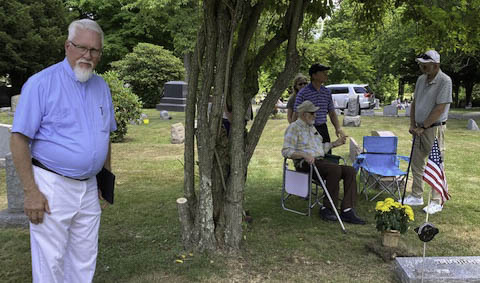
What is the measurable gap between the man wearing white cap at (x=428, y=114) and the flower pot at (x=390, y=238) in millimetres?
1317

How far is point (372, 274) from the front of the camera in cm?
340

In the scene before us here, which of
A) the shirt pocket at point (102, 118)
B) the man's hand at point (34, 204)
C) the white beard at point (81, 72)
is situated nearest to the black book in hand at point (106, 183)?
the shirt pocket at point (102, 118)

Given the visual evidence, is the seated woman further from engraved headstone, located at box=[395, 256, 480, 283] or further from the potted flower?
engraved headstone, located at box=[395, 256, 480, 283]

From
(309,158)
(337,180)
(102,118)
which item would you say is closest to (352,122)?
(337,180)

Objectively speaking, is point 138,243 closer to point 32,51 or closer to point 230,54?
point 230,54

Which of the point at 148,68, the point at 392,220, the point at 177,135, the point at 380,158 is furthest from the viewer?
the point at 148,68

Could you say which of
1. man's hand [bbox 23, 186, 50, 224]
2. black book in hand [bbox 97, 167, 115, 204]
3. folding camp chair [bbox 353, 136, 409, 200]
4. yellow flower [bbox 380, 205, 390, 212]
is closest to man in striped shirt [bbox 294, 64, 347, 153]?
folding camp chair [bbox 353, 136, 409, 200]

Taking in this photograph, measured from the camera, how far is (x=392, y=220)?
3812 millimetres

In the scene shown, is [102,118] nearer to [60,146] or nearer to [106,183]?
[60,146]

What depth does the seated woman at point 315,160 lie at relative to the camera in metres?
4.74

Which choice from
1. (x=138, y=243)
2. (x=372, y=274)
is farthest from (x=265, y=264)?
(x=138, y=243)

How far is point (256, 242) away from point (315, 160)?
4.73 ft

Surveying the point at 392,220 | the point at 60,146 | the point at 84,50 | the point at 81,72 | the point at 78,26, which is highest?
the point at 78,26

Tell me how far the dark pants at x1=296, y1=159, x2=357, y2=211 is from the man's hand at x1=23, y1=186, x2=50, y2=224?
3.24 m
